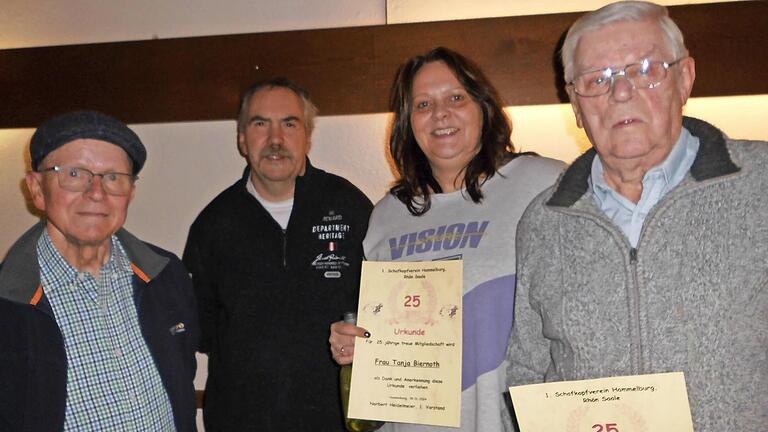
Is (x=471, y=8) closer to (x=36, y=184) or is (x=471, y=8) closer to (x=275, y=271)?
(x=275, y=271)

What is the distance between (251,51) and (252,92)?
0.90ft

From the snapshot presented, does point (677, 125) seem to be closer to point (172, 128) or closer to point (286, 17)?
point (286, 17)

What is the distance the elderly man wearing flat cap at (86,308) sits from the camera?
5.46 feet

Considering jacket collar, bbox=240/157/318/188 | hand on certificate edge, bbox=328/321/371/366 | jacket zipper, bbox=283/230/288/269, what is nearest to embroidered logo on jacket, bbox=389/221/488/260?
hand on certificate edge, bbox=328/321/371/366

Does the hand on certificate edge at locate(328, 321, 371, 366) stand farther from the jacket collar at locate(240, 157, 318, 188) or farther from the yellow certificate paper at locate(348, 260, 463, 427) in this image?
the jacket collar at locate(240, 157, 318, 188)

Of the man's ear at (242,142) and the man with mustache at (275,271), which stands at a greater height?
the man's ear at (242,142)

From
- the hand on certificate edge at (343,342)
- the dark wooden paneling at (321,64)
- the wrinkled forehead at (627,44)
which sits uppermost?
the dark wooden paneling at (321,64)

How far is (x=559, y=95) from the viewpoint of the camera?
269cm

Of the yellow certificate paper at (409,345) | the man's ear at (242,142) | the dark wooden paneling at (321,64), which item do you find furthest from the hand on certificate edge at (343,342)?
the dark wooden paneling at (321,64)

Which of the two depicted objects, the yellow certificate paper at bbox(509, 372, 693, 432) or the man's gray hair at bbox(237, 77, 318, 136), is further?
the man's gray hair at bbox(237, 77, 318, 136)

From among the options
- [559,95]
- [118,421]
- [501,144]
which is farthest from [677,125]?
[118,421]

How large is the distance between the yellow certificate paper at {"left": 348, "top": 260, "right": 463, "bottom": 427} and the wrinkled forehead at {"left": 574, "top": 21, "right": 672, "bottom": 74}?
2.01 feet

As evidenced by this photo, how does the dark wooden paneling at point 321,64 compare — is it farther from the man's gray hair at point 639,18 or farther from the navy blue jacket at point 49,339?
the man's gray hair at point 639,18

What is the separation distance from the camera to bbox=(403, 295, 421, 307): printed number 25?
1.73m
